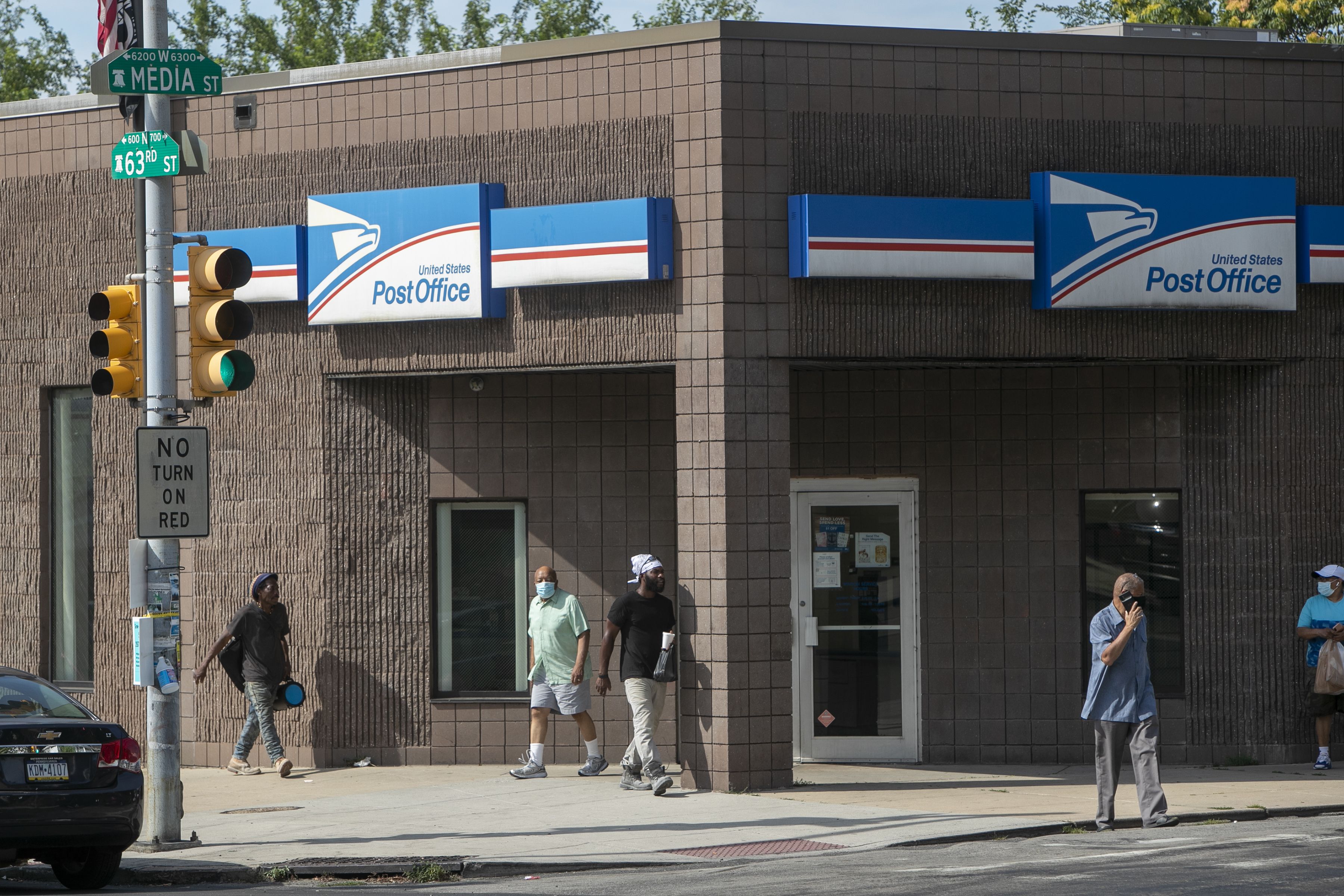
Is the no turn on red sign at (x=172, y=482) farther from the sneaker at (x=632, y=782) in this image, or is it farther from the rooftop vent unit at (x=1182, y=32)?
the rooftop vent unit at (x=1182, y=32)

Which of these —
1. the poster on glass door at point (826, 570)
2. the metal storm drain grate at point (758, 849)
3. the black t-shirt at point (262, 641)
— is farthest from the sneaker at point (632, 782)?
the black t-shirt at point (262, 641)

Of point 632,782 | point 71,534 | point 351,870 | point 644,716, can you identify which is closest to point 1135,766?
point 644,716

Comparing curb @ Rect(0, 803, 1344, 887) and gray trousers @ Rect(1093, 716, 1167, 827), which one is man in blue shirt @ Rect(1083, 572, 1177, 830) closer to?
gray trousers @ Rect(1093, 716, 1167, 827)

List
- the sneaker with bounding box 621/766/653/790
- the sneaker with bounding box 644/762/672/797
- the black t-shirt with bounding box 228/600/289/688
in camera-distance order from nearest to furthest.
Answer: the sneaker with bounding box 644/762/672/797, the sneaker with bounding box 621/766/653/790, the black t-shirt with bounding box 228/600/289/688

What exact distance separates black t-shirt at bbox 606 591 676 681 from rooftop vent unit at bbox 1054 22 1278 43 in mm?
6282

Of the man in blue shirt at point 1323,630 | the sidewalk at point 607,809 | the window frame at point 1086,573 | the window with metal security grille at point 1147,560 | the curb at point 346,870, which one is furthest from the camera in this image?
the window with metal security grille at point 1147,560

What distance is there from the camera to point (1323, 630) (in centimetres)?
1380

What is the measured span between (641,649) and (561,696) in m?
1.08

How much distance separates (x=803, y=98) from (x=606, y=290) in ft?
7.30

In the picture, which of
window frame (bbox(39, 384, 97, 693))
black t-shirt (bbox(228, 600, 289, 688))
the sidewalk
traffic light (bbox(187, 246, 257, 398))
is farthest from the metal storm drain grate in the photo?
window frame (bbox(39, 384, 97, 693))

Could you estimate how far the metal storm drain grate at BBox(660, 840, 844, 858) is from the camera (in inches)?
402

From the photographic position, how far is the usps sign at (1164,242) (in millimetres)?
13336

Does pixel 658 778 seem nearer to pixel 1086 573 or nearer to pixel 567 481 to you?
pixel 567 481

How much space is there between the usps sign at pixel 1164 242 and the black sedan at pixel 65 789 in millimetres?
7980
